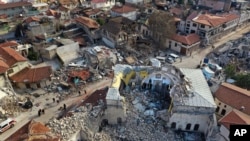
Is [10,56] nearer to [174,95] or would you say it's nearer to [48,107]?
[48,107]

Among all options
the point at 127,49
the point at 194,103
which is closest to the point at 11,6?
the point at 127,49

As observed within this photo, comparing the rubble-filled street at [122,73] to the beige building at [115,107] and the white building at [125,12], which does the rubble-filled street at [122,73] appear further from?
the white building at [125,12]

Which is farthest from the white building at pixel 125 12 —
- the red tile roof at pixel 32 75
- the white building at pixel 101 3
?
the red tile roof at pixel 32 75

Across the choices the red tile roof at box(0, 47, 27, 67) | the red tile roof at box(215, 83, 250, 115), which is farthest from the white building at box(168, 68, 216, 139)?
the red tile roof at box(0, 47, 27, 67)

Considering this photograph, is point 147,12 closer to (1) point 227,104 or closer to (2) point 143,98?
(2) point 143,98

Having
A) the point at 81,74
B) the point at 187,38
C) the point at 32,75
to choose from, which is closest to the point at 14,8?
the point at 32,75

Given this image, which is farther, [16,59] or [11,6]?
[11,6]

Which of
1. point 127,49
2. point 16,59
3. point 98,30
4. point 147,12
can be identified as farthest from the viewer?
point 147,12
